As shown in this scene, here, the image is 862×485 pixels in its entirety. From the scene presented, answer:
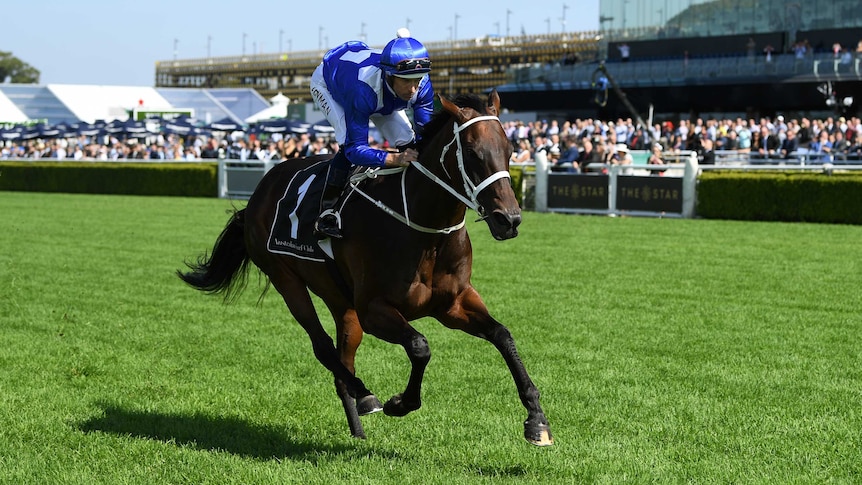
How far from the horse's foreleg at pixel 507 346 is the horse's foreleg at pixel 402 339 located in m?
0.24

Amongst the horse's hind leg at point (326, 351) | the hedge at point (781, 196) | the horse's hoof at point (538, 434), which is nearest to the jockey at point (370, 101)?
the horse's hind leg at point (326, 351)

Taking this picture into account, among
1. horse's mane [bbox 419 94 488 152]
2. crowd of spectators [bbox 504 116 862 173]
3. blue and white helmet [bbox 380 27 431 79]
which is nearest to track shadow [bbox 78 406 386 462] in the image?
horse's mane [bbox 419 94 488 152]

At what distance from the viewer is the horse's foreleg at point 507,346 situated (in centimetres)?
471

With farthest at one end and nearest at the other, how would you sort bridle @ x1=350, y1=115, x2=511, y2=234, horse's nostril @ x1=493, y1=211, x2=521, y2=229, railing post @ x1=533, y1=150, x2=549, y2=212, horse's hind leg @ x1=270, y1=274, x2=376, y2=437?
railing post @ x1=533, y1=150, x2=549, y2=212 → horse's hind leg @ x1=270, y1=274, x2=376, y2=437 → bridle @ x1=350, y1=115, x2=511, y2=234 → horse's nostril @ x1=493, y1=211, x2=521, y2=229

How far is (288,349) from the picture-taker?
8016 mm

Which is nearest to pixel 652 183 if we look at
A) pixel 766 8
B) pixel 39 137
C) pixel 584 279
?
pixel 584 279

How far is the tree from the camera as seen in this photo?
431 feet

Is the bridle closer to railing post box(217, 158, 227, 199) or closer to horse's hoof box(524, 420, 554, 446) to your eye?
horse's hoof box(524, 420, 554, 446)

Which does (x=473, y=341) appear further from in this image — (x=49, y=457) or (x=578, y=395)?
(x=49, y=457)

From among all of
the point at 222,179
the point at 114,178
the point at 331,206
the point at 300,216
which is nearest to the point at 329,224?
the point at 331,206

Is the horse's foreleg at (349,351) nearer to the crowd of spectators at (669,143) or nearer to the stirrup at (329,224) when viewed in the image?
the stirrup at (329,224)

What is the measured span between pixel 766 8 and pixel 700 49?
324 centimetres

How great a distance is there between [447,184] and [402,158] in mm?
327

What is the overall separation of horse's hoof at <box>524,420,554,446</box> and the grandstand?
102 ft
